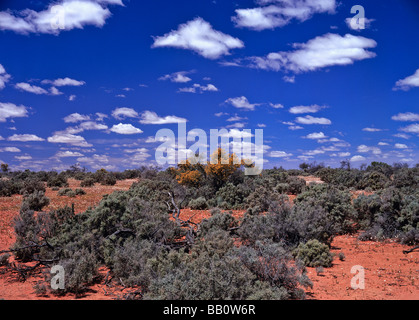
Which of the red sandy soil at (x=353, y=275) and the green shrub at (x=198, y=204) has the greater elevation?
the green shrub at (x=198, y=204)

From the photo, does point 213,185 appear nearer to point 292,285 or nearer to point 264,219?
point 264,219

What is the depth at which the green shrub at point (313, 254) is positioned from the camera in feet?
29.2

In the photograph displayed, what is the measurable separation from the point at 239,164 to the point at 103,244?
16201 mm

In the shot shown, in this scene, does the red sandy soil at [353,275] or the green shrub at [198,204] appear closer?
the red sandy soil at [353,275]

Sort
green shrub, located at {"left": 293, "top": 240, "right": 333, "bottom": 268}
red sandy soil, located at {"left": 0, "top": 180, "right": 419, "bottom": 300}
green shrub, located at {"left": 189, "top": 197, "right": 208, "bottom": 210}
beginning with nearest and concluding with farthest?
red sandy soil, located at {"left": 0, "top": 180, "right": 419, "bottom": 300} → green shrub, located at {"left": 293, "top": 240, "right": 333, "bottom": 268} → green shrub, located at {"left": 189, "top": 197, "right": 208, "bottom": 210}

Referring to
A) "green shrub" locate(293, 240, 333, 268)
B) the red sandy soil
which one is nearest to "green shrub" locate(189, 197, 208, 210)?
the red sandy soil

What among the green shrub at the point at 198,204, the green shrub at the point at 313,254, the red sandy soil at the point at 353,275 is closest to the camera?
the red sandy soil at the point at 353,275

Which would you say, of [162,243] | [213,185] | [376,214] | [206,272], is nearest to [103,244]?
[162,243]

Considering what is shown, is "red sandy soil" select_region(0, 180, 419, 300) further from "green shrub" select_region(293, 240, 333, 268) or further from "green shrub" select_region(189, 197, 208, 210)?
"green shrub" select_region(189, 197, 208, 210)

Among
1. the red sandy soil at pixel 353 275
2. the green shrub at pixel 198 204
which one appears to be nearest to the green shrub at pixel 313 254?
the red sandy soil at pixel 353 275

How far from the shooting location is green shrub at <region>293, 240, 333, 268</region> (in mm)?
8891

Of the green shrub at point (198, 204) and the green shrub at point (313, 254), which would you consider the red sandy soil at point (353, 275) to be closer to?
the green shrub at point (313, 254)

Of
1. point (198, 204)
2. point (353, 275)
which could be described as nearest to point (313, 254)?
point (353, 275)
